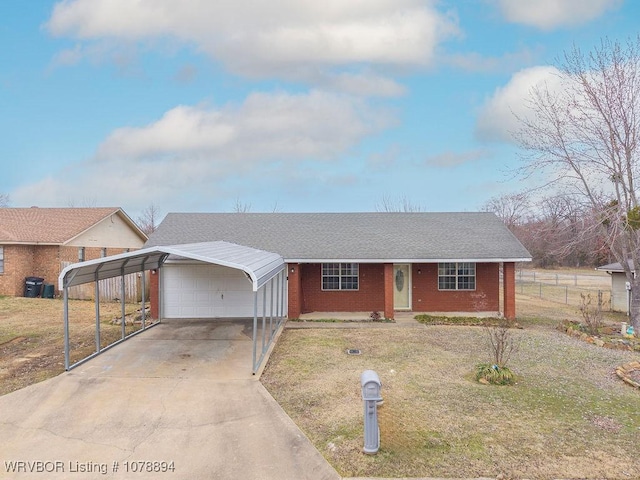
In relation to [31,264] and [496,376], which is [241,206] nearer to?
[31,264]

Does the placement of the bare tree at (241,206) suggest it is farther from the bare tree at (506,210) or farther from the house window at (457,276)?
the house window at (457,276)

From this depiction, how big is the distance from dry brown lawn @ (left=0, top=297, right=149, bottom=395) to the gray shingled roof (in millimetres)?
3934

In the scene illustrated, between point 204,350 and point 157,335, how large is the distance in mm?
2648

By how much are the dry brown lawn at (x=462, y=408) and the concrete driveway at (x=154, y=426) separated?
1.88 ft

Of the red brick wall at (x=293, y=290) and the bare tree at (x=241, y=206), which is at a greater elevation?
the bare tree at (x=241, y=206)

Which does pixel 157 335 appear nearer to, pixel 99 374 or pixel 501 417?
pixel 99 374

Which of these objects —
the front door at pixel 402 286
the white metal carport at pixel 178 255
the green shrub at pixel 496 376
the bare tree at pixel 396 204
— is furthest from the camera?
the bare tree at pixel 396 204

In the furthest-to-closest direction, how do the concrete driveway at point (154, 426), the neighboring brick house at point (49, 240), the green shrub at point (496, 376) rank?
the neighboring brick house at point (49, 240) → the green shrub at point (496, 376) → the concrete driveway at point (154, 426)

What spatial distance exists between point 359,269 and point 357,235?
1.50m

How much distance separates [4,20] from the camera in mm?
13250

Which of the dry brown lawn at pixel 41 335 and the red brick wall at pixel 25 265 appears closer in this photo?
the dry brown lawn at pixel 41 335

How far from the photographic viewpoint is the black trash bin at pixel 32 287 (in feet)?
68.9

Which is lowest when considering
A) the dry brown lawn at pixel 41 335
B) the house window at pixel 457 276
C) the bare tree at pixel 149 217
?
the dry brown lawn at pixel 41 335

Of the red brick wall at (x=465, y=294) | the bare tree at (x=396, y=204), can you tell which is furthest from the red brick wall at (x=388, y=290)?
the bare tree at (x=396, y=204)
